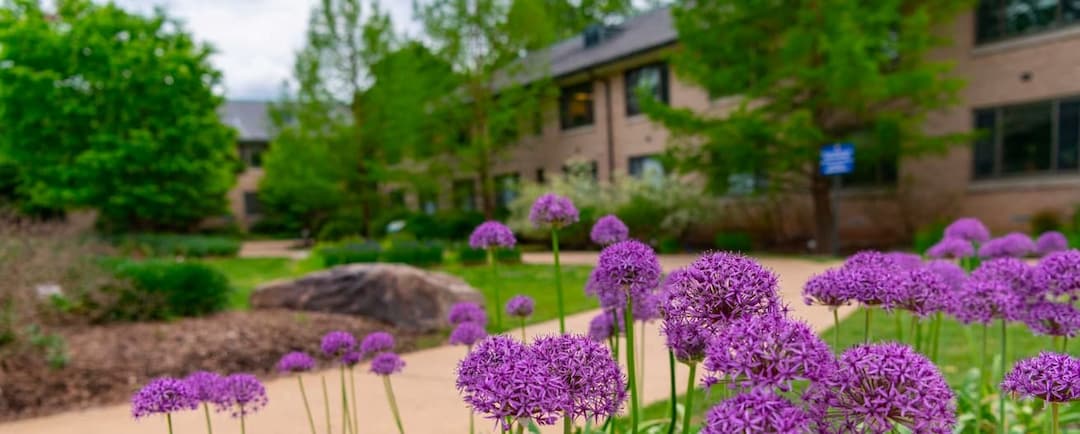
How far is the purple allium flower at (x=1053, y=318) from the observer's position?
2.07m

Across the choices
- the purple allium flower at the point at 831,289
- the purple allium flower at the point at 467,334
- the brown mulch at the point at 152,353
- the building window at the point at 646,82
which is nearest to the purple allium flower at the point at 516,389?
the purple allium flower at the point at 831,289

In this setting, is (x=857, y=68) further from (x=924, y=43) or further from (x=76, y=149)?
(x=76, y=149)

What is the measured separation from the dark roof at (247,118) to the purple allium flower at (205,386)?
42434 mm

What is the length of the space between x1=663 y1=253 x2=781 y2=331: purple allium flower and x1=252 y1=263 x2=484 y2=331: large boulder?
643cm

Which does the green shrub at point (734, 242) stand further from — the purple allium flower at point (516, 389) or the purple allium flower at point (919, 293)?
the purple allium flower at point (516, 389)

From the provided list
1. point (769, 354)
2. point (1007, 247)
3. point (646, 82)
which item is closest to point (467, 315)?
point (769, 354)

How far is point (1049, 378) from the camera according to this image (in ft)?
4.63

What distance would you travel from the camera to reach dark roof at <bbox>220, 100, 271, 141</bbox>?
138 ft

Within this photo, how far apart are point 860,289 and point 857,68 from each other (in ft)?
38.3

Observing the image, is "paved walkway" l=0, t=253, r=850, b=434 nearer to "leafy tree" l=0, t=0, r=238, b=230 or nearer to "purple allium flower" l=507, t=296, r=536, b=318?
"purple allium flower" l=507, t=296, r=536, b=318

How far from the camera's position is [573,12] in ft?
130

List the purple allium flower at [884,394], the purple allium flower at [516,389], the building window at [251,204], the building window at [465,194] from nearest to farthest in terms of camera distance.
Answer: the purple allium flower at [884,394], the purple allium flower at [516,389], the building window at [465,194], the building window at [251,204]

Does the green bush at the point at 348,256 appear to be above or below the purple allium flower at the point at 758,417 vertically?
below

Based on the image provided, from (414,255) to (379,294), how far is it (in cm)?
643
